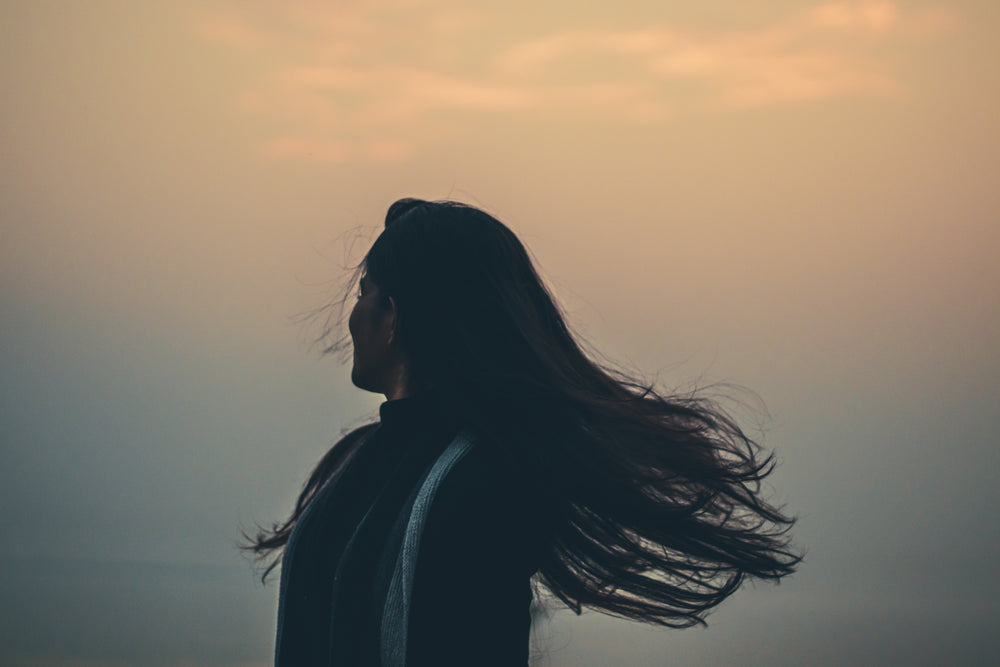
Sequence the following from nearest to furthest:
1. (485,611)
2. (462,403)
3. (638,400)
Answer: (485,611)
(462,403)
(638,400)

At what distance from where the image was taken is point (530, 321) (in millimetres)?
1152

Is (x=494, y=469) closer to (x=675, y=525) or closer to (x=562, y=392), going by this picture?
(x=562, y=392)

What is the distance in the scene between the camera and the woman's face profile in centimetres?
115

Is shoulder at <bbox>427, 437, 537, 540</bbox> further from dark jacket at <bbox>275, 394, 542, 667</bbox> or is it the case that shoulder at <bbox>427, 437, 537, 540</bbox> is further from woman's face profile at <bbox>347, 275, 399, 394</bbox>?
woman's face profile at <bbox>347, 275, 399, 394</bbox>

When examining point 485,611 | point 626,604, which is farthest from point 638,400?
point 485,611

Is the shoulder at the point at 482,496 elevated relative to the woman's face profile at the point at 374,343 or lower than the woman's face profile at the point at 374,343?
lower

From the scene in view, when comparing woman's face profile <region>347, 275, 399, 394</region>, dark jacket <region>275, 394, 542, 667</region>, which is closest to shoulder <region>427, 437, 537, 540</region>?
dark jacket <region>275, 394, 542, 667</region>

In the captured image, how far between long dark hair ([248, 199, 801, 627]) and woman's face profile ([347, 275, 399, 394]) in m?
0.02

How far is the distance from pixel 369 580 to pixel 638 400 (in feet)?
1.26

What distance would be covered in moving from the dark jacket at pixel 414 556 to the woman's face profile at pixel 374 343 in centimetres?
4

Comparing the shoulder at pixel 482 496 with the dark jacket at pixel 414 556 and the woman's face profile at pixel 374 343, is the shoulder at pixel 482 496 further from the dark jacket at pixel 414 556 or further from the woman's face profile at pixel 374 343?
the woman's face profile at pixel 374 343

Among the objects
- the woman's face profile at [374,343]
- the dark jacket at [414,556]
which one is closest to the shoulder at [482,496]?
the dark jacket at [414,556]

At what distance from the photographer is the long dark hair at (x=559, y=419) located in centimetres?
109

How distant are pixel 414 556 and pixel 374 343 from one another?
0.26 metres
